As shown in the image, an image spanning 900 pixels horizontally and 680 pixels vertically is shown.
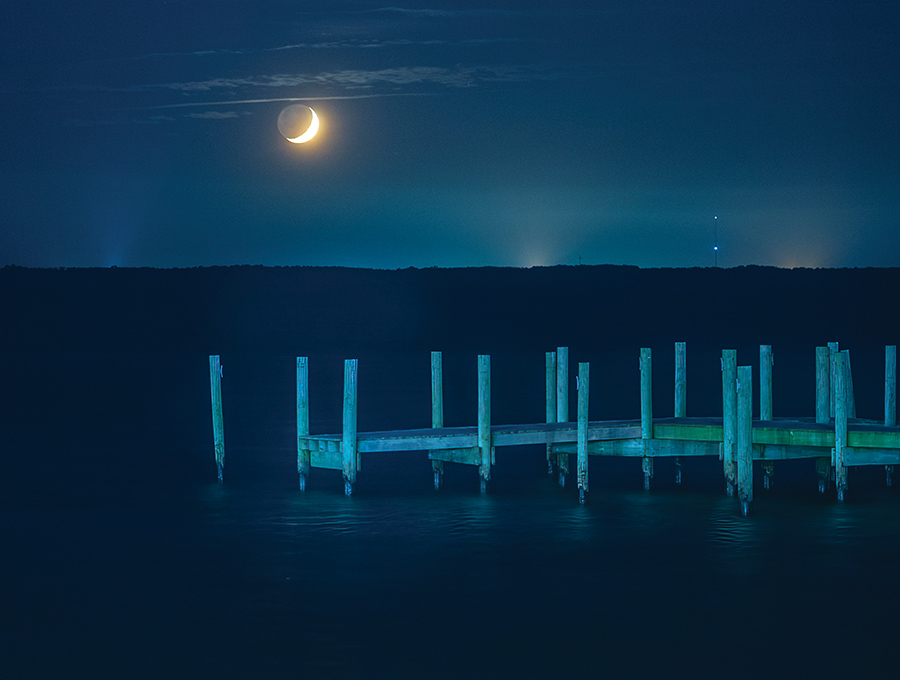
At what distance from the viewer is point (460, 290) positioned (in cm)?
12194

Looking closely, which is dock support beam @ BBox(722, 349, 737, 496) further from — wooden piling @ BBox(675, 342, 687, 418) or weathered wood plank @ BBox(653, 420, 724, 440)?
wooden piling @ BBox(675, 342, 687, 418)

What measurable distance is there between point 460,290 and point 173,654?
4380 inches

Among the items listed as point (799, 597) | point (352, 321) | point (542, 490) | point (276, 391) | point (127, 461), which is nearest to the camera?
point (799, 597)

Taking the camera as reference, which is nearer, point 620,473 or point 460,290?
point 620,473

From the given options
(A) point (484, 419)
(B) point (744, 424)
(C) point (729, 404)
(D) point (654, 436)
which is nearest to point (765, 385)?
(D) point (654, 436)

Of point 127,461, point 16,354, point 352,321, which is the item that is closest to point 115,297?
point 352,321

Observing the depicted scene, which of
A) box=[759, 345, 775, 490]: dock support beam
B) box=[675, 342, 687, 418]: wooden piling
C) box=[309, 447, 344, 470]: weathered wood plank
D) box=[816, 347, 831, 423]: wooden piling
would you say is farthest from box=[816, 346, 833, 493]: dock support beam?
box=[309, 447, 344, 470]: weathered wood plank

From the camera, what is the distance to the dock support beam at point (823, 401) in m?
19.9

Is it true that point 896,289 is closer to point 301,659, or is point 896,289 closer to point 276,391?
point 276,391

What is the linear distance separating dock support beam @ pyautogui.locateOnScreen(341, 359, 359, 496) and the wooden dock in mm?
15

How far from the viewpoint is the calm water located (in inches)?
430

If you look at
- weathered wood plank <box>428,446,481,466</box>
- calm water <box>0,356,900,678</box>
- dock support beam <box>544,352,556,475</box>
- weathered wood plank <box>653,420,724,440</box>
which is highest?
dock support beam <box>544,352,556,475</box>

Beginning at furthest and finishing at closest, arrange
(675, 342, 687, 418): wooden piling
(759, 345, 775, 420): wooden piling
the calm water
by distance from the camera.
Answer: (675, 342, 687, 418): wooden piling → (759, 345, 775, 420): wooden piling → the calm water

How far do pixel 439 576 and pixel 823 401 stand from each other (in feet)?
30.1
